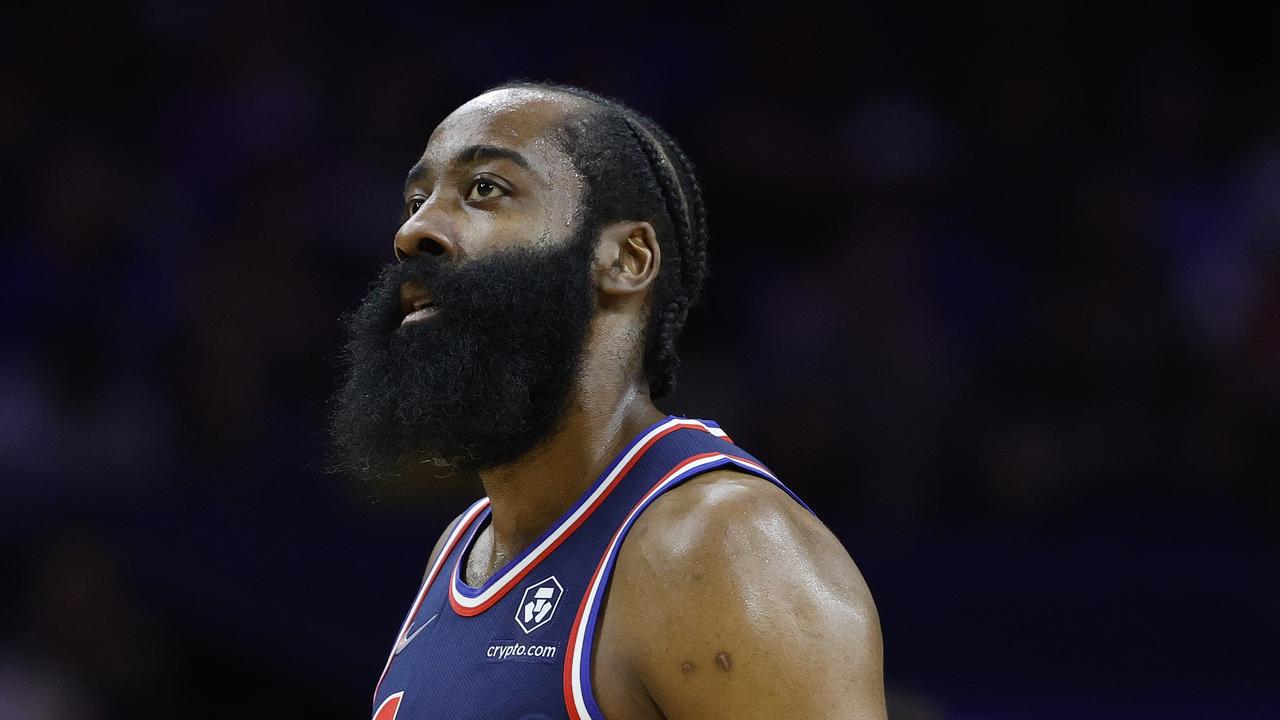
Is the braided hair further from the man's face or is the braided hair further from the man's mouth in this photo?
the man's mouth

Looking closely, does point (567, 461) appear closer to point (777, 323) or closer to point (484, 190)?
point (484, 190)

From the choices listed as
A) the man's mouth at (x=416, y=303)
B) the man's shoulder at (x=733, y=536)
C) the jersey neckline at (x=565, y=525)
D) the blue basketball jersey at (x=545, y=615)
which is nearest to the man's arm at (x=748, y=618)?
the man's shoulder at (x=733, y=536)

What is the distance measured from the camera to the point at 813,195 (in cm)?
719

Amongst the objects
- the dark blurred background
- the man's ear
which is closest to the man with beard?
the man's ear

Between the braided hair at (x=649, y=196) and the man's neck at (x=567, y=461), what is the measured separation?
142 mm

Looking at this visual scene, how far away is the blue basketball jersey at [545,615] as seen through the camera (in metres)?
2.36

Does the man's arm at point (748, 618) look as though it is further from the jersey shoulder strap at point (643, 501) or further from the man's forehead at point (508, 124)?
the man's forehead at point (508, 124)

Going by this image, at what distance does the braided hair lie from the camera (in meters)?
2.88

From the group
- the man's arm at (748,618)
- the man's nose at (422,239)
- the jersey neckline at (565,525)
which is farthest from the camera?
the man's nose at (422,239)

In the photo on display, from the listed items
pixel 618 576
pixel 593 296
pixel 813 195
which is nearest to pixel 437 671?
pixel 618 576

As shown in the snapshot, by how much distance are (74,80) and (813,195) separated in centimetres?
385

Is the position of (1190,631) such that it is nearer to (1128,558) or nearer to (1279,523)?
(1128,558)

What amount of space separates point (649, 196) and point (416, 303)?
0.50 metres

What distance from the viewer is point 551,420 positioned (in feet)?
9.15
